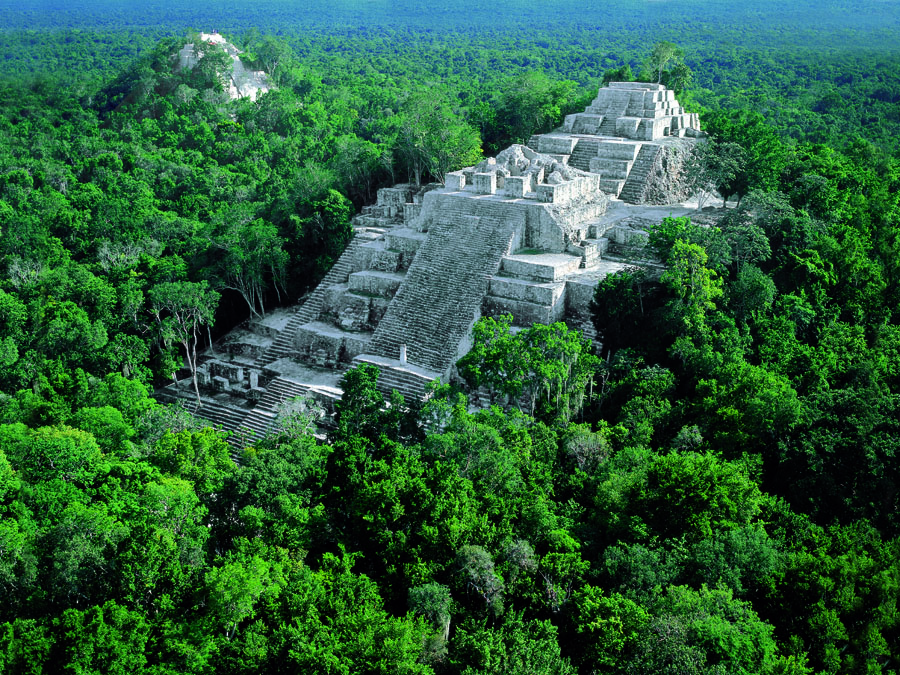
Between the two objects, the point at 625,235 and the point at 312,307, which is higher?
the point at 625,235

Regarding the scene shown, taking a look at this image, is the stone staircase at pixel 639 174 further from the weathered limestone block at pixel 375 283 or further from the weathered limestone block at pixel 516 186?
the weathered limestone block at pixel 375 283

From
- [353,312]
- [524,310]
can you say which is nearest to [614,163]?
[524,310]

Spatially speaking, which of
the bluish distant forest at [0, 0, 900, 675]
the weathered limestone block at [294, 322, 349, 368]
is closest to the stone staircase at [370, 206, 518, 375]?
the weathered limestone block at [294, 322, 349, 368]

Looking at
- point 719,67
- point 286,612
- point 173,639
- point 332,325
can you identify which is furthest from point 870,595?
point 719,67

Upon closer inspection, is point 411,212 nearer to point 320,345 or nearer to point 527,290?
point 320,345

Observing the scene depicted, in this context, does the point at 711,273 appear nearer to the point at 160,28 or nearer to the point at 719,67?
the point at 719,67

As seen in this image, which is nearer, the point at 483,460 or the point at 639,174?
the point at 483,460

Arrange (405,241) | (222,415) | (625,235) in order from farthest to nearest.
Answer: (405,241) → (625,235) → (222,415)

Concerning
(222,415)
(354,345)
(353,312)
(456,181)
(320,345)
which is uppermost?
(456,181)
